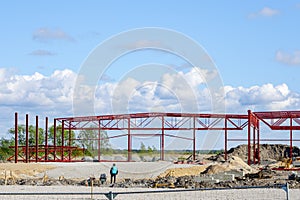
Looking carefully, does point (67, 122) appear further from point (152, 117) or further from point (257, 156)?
point (257, 156)

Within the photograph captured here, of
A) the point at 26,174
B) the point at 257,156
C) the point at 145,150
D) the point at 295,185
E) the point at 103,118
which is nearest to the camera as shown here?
the point at 295,185

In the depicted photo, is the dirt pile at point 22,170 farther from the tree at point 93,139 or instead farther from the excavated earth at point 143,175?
the tree at point 93,139

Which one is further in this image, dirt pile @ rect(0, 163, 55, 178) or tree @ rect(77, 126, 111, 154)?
tree @ rect(77, 126, 111, 154)

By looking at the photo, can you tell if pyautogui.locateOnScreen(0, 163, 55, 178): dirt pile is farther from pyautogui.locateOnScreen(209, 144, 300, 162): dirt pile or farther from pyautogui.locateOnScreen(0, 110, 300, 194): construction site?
pyautogui.locateOnScreen(209, 144, 300, 162): dirt pile

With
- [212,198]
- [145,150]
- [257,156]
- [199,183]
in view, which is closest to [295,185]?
[199,183]

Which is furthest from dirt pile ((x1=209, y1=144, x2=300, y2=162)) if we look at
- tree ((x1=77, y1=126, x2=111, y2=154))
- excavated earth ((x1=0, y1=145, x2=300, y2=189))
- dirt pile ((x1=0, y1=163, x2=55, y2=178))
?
dirt pile ((x1=0, y1=163, x2=55, y2=178))

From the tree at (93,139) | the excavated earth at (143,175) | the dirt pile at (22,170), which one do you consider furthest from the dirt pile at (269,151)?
the dirt pile at (22,170)

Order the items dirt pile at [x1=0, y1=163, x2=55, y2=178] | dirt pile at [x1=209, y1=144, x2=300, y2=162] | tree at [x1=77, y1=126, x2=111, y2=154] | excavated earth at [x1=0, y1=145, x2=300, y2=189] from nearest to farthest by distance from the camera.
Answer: excavated earth at [x1=0, y1=145, x2=300, y2=189], dirt pile at [x1=0, y1=163, x2=55, y2=178], tree at [x1=77, y1=126, x2=111, y2=154], dirt pile at [x1=209, y1=144, x2=300, y2=162]

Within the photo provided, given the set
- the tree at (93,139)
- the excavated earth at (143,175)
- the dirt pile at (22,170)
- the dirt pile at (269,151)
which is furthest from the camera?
the dirt pile at (269,151)

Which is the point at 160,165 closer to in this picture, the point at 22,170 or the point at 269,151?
the point at 22,170

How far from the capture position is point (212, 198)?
26969mm

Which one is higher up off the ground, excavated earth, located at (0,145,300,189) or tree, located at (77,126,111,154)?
tree, located at (77,126,111,154)

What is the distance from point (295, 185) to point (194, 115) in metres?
42.6

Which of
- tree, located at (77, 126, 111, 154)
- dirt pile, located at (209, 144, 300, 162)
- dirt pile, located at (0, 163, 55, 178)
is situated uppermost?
tree, located at (77, 126, 111, 154)
